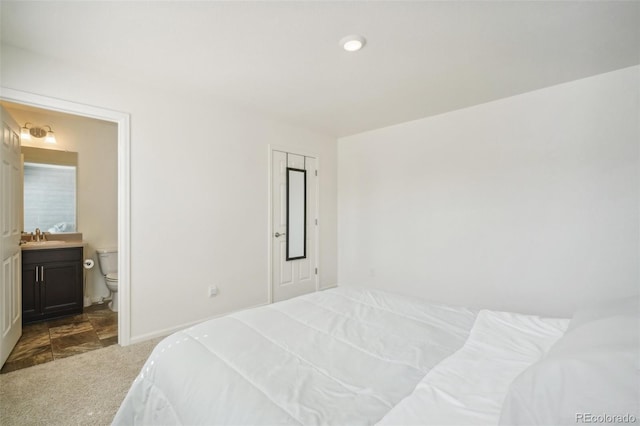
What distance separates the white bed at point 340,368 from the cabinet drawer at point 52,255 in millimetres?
2869

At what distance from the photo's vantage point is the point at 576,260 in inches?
107

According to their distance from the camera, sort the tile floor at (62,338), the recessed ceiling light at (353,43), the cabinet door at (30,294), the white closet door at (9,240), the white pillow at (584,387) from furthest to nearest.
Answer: the cabinet door at (30,294)
the tile floor at (62,338)
the white closet door at (9,240)
the recessed ceiling light at (353,43)
the white pillow at (584,387)

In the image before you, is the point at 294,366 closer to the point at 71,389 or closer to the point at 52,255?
the point at 71,389

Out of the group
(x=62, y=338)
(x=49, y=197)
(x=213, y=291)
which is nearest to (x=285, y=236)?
(x=213, y=291)

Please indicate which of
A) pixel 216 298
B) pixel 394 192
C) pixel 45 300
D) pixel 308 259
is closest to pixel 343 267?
pixel 308 259

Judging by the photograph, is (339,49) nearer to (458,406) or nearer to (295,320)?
(295,320)

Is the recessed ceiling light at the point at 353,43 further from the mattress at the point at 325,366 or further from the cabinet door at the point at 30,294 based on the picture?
the cabinet door at the point at 30,294

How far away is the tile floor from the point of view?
241 cm

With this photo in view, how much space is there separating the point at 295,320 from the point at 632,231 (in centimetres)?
296

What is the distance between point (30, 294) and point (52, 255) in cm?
44

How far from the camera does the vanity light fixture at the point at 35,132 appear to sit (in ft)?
11.7

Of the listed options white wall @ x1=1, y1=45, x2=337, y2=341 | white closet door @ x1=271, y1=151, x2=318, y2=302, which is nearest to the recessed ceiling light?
white wall @ x1=1, y1=45, x2=337, y2=341

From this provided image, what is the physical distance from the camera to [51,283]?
3293 mm

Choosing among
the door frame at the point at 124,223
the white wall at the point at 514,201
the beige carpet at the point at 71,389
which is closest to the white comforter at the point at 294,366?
the beige carpet at the point at 71,389
